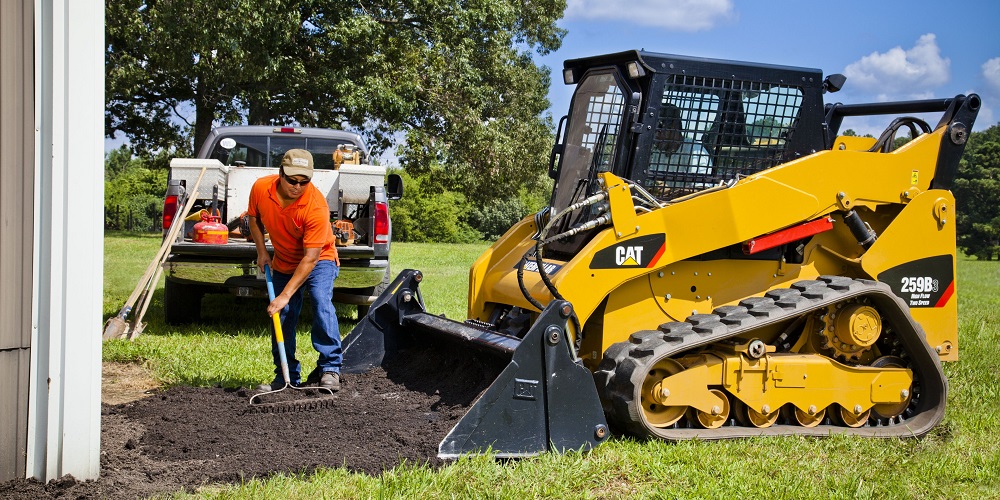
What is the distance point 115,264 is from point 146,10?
6.55 metres

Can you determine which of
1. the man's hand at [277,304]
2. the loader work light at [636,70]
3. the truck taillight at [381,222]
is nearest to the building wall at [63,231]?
the man's hand at [277,304]

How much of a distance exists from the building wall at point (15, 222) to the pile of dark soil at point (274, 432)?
1.14 feet

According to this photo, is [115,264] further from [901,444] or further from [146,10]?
[901,444]

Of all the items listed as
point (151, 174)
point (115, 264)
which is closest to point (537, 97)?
point (151, 174)

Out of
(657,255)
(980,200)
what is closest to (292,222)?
(657,255)

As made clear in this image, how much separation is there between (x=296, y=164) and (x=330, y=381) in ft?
4.84

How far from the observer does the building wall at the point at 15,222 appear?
14.3ft

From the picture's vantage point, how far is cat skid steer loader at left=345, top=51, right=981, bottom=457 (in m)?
5.46

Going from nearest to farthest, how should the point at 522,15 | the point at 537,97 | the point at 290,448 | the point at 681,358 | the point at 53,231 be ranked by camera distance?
the point at 53,231 → the point at 290,448 → the point at 681,358 → the point at 522,15 → the point at 537,97

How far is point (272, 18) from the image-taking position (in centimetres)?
1809

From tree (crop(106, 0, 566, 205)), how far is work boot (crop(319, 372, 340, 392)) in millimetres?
12922

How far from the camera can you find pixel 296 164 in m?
6.21

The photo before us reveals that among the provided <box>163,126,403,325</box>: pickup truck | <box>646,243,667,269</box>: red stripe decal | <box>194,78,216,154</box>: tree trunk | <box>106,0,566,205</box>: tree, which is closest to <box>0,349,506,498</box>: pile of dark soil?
<box>646,243,667,269</box>: red stripe decal

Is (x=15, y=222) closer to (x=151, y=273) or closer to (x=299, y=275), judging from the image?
(x=299, y=275)
